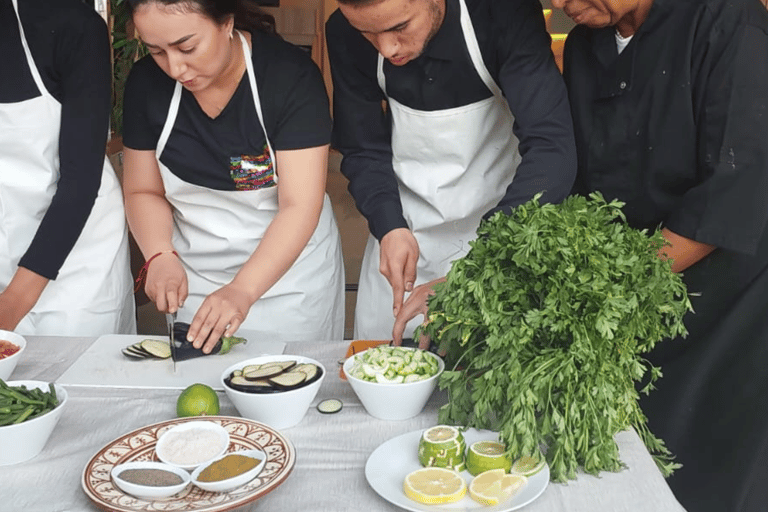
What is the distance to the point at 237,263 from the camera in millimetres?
2273

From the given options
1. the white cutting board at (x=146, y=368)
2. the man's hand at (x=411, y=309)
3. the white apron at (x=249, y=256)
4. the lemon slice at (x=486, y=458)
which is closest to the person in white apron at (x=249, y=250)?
the white apron at (x=249, y=256)

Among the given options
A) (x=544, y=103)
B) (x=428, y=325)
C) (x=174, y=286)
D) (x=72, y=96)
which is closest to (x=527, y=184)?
(x=544, y=103)

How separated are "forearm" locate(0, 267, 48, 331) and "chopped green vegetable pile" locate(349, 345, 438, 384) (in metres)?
0.86

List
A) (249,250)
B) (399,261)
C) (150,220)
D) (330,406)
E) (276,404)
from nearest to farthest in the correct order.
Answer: (276,404) → (330,406) → (399,261) → (150,220) → (249,250)

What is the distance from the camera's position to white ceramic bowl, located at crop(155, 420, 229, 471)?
1238 millimetres

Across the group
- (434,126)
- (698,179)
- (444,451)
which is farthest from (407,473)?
(434,126)

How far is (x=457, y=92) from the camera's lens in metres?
1.98

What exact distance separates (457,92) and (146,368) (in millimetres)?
938

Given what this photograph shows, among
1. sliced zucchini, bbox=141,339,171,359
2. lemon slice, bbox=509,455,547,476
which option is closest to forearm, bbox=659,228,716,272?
lemon slice, bbox=509,455,547,476

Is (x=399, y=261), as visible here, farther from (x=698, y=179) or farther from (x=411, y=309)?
(x=698, y=179)

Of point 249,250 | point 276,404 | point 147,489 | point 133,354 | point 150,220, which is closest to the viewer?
point 147,489

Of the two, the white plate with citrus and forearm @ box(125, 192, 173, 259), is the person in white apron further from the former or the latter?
the white plate with citrus

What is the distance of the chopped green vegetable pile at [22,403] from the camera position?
1302 millimetres

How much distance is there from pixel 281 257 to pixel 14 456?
777mm
